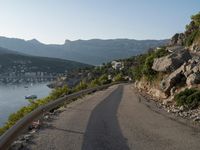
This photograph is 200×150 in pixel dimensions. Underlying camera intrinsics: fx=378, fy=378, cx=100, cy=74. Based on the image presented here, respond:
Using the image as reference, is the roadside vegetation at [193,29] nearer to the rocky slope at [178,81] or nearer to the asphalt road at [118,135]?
the rocky slope at [178,81]

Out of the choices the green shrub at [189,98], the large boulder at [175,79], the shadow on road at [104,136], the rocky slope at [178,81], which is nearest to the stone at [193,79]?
the rocky slope at [178,81]

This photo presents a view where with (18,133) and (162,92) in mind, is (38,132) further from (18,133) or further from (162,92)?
(162,92)

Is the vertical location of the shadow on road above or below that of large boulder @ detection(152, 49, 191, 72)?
below

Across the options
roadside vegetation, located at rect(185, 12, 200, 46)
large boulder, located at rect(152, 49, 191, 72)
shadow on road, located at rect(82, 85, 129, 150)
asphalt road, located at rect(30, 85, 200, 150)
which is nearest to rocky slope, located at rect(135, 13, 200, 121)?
large boulder, located at rect(152, 49, 191, 72)

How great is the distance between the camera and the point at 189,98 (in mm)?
18281

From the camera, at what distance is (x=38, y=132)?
39.8 ft

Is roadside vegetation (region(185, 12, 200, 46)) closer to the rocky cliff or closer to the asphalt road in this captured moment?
the rocky cliff

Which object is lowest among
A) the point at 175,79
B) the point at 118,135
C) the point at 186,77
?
the point at 118,135

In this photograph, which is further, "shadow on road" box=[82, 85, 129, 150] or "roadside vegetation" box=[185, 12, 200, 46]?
"roadside vegetation" box=[185, 12, 200, 46]

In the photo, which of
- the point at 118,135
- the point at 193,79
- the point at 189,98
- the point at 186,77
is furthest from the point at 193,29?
the point at 118,135

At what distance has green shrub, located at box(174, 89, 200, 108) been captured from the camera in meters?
17.5

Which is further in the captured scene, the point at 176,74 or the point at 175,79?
the point at 176,74

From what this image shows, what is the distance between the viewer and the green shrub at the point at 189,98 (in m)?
17.5

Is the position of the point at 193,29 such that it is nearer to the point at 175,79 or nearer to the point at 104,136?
the point at 175,79
